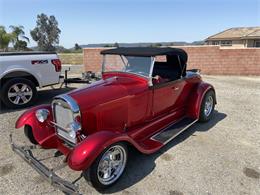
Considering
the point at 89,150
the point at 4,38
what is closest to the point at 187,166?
the point at 89,150

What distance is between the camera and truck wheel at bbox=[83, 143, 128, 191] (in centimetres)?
301

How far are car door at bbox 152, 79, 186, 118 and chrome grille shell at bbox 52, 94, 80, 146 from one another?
5.13 feet

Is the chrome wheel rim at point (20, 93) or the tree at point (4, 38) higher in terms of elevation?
the tree at point (4, 38)

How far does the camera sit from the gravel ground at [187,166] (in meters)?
3.25

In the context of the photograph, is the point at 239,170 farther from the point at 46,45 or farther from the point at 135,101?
the point at 46,45

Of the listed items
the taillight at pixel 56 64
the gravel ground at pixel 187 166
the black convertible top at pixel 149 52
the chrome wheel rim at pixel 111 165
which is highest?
the black convertible top at pixel 149 52

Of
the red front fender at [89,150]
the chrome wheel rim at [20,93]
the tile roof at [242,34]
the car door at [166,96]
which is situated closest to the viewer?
the red front fender at [89,150]

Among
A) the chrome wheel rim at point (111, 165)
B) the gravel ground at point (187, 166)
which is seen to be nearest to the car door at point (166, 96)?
the gravel ground at point (187, 166)

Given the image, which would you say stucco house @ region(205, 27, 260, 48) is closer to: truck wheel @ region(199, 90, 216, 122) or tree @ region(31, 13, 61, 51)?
truck wheel @ region(199, 90, 216, 122)

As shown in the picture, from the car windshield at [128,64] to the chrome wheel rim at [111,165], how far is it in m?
1.53

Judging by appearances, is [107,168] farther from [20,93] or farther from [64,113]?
[20,93]

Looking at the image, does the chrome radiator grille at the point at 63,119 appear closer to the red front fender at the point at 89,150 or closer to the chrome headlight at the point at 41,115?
the chrome headlight at the point at 41,115

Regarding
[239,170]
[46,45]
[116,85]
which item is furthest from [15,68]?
[46,45]

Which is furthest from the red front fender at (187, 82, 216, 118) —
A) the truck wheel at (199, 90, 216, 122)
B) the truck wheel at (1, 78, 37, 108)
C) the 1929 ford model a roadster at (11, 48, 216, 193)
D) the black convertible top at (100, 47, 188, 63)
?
the truck wheel at (1, 78, 37, 108)
